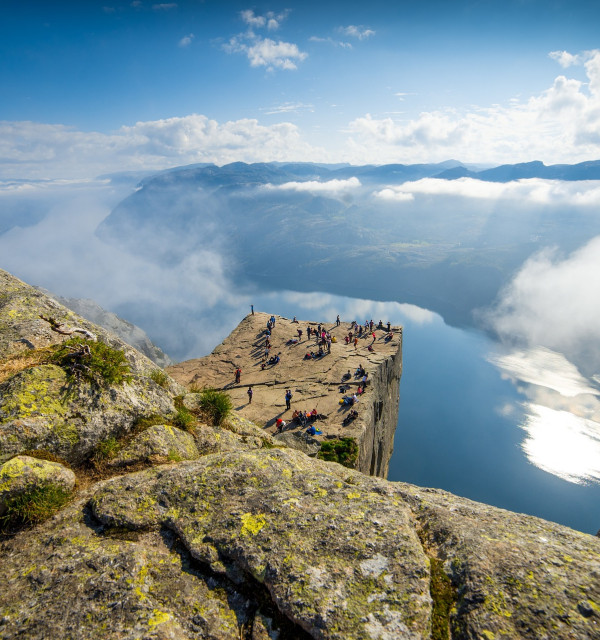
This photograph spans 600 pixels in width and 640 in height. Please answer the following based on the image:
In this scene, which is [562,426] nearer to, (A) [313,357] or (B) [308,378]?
(A) [313,357]

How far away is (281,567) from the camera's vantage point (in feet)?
17.5

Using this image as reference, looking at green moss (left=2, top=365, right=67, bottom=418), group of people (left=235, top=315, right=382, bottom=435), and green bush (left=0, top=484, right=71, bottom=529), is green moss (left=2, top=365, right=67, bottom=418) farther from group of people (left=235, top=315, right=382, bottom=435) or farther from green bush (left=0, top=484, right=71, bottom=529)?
group of people (left=235, top=315, right=382, bottom=435)

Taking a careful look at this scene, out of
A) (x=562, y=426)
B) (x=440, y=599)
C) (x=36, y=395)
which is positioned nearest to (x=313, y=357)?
(x=36, y=395)

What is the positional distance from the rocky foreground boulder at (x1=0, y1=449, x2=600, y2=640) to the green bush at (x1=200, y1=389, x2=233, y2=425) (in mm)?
3035

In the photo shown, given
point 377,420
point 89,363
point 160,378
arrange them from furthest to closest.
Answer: point 377,420
point 160,378
point 89,363

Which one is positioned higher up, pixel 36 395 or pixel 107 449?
pixel 36 395

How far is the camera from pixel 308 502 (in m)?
6.59

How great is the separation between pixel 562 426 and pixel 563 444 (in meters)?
15.0

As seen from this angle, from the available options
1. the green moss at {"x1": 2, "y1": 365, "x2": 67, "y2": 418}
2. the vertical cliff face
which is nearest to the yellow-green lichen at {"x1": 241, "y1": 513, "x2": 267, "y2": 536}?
the green moss at {"x1": 2, "y1": 365, "x2": 67, "y2": 418}

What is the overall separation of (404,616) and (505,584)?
1645mm

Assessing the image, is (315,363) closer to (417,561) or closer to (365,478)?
(365,478)

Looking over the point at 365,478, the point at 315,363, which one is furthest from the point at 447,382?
the point at 365,478

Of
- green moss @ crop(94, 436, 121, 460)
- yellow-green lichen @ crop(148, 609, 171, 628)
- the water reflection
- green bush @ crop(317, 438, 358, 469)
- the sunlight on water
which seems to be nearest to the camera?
yellow-green lichen @ crop(148, 609, 171, 628)

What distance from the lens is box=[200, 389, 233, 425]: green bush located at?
10078 mm
